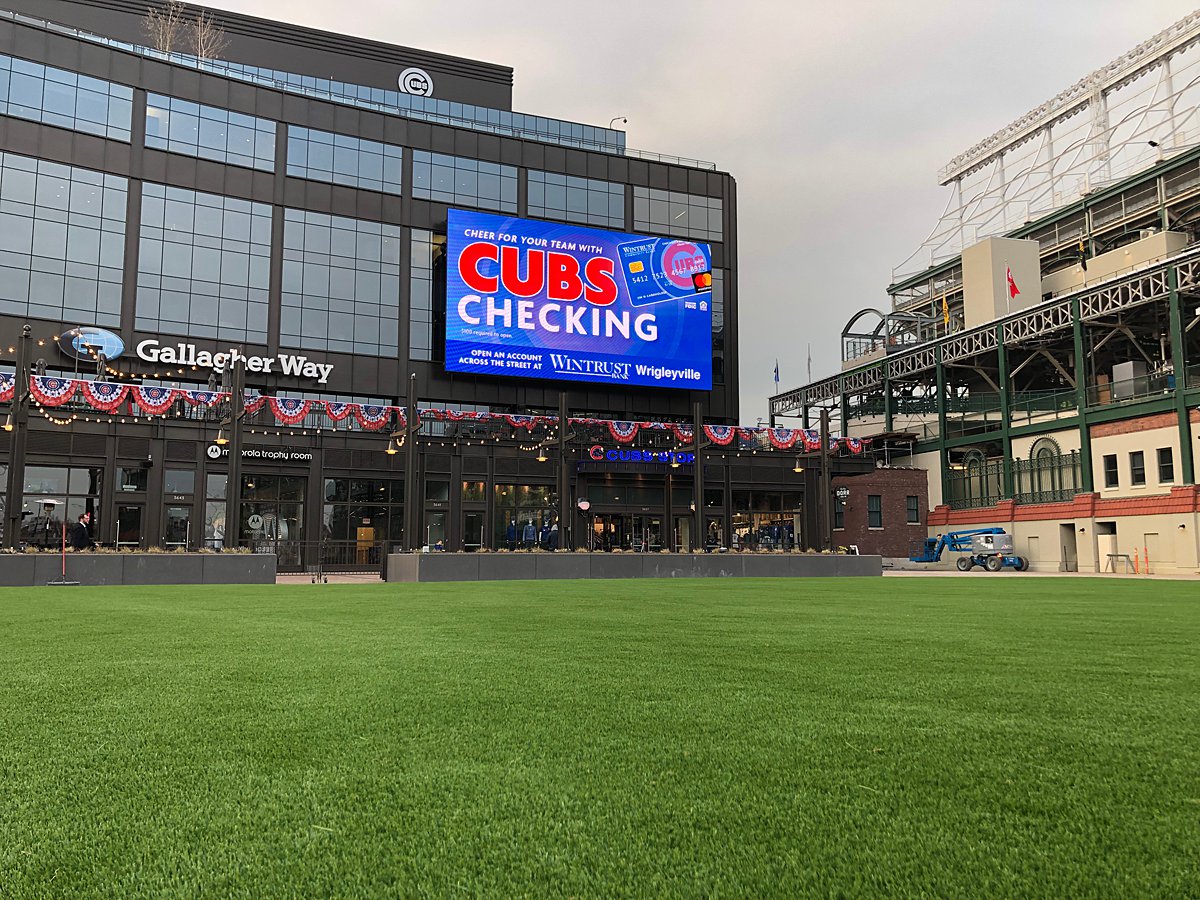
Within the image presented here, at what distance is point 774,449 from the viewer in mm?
49062

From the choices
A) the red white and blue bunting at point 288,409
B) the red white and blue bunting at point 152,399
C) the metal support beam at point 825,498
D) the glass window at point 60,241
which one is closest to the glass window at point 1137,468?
the metal support beam at point 825,498

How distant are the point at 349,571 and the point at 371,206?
2041 cm

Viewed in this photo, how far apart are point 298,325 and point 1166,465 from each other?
42.3 metres

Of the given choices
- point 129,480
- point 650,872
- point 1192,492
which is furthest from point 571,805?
point 1192,492

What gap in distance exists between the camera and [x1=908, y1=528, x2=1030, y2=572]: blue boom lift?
44.8 m

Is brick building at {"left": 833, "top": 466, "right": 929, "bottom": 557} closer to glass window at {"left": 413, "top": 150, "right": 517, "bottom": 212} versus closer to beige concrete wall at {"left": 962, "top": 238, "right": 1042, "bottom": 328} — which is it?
beige concrete wall at {"left": 962, "top": 238, "right": 1042, "bottom": 328}

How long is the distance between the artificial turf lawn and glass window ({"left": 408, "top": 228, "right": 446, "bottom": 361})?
39891 mm

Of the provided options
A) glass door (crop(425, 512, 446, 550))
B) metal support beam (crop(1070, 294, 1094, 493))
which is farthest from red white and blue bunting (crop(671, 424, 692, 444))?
metal support beam (crop(1070, 294, 1094, 493))

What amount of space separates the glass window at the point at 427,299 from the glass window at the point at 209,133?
8534 mm

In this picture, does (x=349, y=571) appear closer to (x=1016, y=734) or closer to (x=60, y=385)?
(x=60, y=385)

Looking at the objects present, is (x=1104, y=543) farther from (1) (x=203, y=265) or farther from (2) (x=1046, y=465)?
(1) (x=203, y=265)

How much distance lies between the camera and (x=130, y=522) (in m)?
38.1

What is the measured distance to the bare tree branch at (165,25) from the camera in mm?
49403

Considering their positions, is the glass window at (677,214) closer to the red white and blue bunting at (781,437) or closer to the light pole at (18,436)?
the red white and blue bunting at (781,437)
